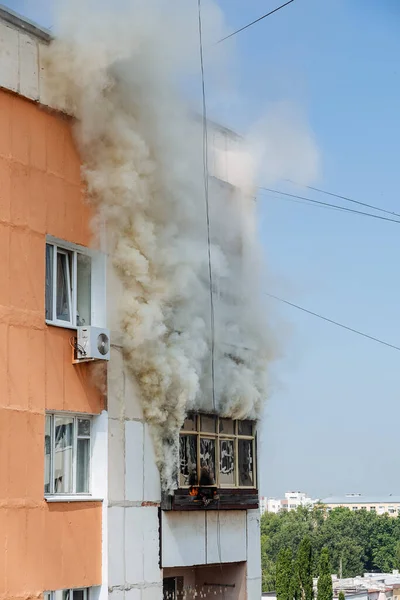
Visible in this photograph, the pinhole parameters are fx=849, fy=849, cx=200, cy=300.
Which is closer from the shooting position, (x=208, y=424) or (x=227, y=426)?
(x=208, y=424)

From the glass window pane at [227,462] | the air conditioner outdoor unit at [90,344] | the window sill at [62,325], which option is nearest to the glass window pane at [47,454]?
the air conditioner outdoor unit at [90,344]

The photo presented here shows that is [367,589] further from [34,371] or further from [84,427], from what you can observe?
[34,371]

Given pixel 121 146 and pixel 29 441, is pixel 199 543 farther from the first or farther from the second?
pixel 121 146

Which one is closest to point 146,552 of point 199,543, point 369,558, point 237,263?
point 199,543

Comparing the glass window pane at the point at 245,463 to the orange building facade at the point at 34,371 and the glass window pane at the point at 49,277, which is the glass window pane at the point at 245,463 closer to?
the orange building facade at the point at 34,371

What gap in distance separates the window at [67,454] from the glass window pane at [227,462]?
10.2 ft

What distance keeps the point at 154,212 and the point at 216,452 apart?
4393 mm

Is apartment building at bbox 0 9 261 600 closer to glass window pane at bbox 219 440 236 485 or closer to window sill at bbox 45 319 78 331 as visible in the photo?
window sill at bbox 45 319 78 331

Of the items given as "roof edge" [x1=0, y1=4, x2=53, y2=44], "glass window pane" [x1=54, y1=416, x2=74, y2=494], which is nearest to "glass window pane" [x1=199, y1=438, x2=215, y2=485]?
"glass window pane" [x1=54, y1=416, x2=74, y2=494]

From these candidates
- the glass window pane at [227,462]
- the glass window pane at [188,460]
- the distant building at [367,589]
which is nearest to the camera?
the glass window pane at [188,460]

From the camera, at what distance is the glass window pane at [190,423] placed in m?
14.6

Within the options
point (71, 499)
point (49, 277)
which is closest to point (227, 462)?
point (71, 499)

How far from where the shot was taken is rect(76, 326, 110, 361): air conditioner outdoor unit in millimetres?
12519

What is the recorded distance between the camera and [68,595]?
12273 mm
